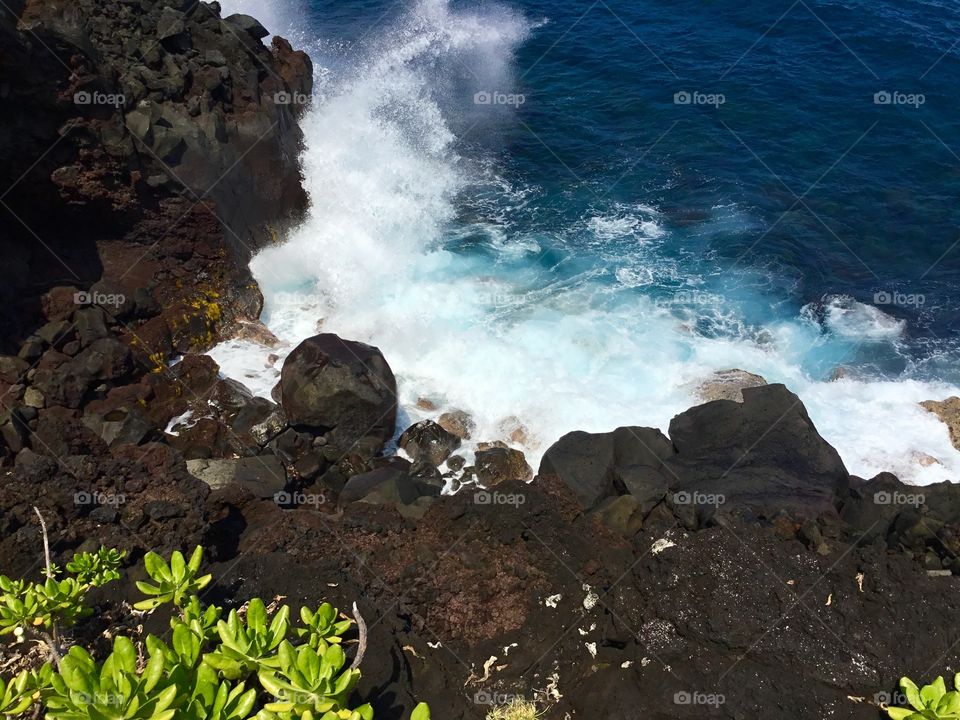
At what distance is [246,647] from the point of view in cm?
567

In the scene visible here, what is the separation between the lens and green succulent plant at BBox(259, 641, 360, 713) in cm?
529

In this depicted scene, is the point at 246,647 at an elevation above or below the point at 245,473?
above

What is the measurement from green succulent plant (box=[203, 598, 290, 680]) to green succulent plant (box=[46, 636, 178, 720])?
22.8 inches

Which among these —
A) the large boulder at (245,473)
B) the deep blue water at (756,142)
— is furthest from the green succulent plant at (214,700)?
the deep blue water at (756,142)

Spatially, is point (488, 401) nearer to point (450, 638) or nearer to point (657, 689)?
point (450, 638)

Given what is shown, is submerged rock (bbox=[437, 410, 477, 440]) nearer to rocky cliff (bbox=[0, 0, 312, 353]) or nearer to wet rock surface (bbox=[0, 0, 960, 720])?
wet rock surface (bbox=[0, 0, 960, 720])

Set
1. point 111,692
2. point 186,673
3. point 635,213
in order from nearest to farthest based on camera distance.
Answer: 1. point 111,692
2. point 186,673
3. point 635,213

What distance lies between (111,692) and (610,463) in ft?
30.9

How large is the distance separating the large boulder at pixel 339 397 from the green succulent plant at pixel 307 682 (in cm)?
888

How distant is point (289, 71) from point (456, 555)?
55.1 ft

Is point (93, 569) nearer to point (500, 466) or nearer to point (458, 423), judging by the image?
point (500, 466)

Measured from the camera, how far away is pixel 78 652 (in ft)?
16.6

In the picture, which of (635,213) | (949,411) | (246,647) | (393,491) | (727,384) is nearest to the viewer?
(246,647)

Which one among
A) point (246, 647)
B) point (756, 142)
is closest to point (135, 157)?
point (246, 647)
